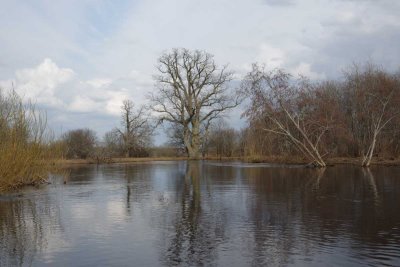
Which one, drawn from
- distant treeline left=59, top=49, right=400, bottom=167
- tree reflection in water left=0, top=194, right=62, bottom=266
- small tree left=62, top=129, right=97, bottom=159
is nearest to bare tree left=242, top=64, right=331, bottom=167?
distant treeline left=59, top=49, right=400, bottom=167

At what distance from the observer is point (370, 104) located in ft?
163

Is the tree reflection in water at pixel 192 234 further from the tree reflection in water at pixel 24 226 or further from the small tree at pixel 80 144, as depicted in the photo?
the small tree at pixel 80 144

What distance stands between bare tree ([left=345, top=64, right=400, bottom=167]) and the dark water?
2675cm

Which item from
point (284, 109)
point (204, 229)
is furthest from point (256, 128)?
point (204, 229)

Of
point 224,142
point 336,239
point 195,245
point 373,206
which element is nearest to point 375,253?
point 336,239

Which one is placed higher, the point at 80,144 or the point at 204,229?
the point at 80,144

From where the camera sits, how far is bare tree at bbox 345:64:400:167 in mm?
46375

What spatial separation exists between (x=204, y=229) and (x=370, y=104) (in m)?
41.2

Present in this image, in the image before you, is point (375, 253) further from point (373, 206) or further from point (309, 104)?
point (309, 104)

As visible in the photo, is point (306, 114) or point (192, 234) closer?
point (192, 234)

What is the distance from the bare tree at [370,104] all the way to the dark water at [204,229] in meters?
26.8

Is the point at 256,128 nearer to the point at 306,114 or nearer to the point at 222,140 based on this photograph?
the point at 306,114

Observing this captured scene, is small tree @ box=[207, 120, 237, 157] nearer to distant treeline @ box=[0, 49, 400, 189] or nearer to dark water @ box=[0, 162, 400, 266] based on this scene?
distant treeline @ box=[0, 49, 400, 189]

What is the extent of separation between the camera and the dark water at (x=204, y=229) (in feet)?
32.4
